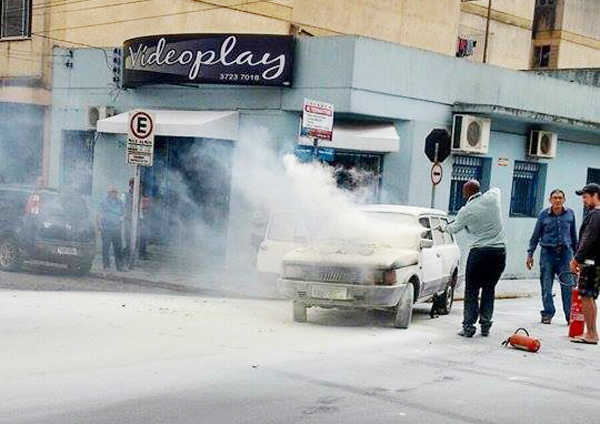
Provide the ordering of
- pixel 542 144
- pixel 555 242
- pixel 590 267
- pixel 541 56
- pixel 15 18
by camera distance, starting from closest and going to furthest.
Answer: pixel 590 267
pixel 555 242
pixel 542 144
pixel 15 18
pixel 541 56

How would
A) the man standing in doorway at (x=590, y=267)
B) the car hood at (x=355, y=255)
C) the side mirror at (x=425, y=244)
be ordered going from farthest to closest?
the side mirror at (x=425, y=244)
the car hood at (x=355, y=255)
the man standing in doorway at (x=590, y=267)

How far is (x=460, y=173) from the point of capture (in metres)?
17.0

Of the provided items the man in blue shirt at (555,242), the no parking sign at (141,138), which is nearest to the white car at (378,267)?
the man in blue shirt at (555,242)

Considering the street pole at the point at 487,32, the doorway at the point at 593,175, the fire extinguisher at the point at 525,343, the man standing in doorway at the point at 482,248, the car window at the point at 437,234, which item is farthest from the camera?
the street pole at the point at 487,32

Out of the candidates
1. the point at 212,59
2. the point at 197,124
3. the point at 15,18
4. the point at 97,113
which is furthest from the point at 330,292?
the point at 15,18

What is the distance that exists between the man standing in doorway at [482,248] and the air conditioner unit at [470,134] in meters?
6.68

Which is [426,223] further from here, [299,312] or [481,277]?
[299,312]

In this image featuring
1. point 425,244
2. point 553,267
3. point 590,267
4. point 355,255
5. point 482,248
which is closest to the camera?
point 590,267

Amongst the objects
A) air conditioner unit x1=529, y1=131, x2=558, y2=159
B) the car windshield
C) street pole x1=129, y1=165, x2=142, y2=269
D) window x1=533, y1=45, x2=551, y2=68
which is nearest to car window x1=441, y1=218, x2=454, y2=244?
the car windshield

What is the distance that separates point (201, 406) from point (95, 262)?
427 inches

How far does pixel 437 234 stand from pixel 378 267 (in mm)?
2425

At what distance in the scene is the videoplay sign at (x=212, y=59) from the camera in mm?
14867

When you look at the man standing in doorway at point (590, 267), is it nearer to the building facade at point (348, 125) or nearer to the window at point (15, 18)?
the building facade at point (348, 125)

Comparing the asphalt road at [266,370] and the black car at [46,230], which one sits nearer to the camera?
the asphalt road at [266,370]
